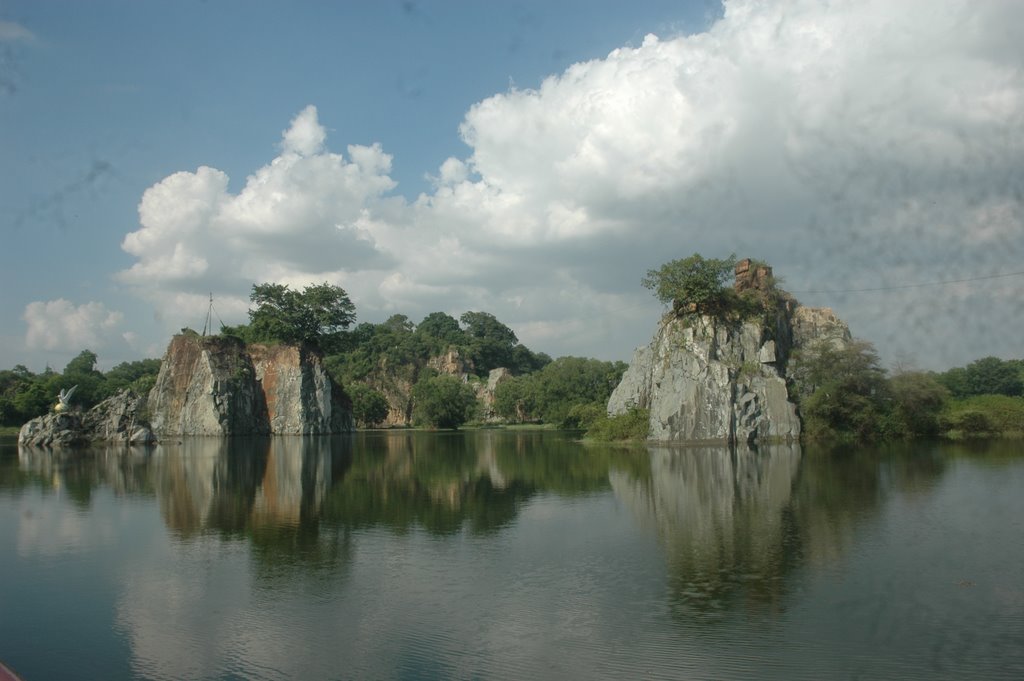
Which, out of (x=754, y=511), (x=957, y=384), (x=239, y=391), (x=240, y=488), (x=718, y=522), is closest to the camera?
(x=718, y=522)

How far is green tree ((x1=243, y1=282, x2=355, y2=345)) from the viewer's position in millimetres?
88938

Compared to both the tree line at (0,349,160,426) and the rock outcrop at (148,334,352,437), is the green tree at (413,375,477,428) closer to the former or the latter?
the rock outcrop at (148,334,352,437)

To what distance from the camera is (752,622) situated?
1127 centimetres

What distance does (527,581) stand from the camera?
14086 millimetres

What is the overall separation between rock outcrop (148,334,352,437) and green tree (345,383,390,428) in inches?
901

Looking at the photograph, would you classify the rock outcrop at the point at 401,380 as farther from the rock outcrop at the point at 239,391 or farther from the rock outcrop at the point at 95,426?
the rock outcrop at the point at 95,426

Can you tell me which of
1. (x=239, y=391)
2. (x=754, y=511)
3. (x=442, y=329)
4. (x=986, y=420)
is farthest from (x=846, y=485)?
(x=442, y=329)

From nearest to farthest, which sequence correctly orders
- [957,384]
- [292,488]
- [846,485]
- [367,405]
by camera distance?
1. [846,485]
2. [292,488]
3. [957,384]
4. [367,405]

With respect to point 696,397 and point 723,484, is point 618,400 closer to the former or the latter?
point 696,397

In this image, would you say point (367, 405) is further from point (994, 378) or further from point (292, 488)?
point (292, 488)

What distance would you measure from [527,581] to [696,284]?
42.2 meters

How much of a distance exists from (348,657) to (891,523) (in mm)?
14133

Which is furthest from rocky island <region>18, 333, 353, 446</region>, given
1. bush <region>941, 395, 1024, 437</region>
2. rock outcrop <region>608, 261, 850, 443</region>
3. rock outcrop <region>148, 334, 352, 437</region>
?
bush <region>941, 395, 1024, 437</region>

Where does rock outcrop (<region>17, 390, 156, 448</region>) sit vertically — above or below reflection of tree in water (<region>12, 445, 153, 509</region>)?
above
